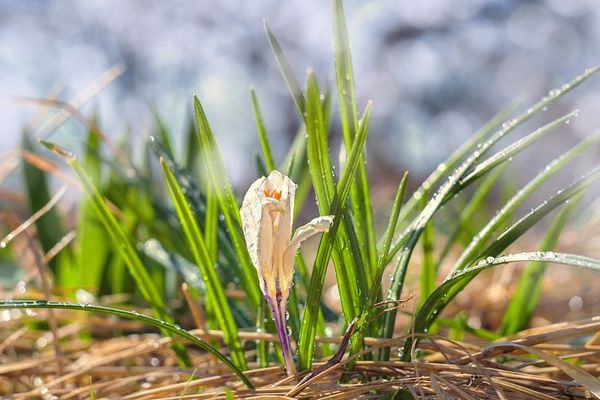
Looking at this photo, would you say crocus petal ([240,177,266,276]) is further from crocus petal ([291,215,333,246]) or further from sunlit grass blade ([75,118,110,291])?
sunlit grass blade ([75,118,110,291])

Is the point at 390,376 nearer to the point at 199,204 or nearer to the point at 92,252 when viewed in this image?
the point at 199,204

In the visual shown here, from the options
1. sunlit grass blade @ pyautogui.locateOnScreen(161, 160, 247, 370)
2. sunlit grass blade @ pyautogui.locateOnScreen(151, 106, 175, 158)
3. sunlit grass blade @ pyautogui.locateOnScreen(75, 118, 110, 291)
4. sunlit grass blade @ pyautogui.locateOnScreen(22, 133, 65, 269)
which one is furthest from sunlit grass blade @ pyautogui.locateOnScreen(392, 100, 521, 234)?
sunlit grass blade @ pyautogui.locateOnScreen(22, 133, 65, 269)

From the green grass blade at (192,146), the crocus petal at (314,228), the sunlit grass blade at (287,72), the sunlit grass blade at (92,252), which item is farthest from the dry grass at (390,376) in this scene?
the green grass blade at (192,146)

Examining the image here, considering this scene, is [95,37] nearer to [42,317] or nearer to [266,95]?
[266,95]

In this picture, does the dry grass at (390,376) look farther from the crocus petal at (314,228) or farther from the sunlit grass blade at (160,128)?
the sunlit grass blade at (160,128)

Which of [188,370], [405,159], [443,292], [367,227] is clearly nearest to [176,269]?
[188,370]
